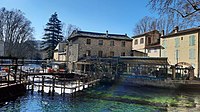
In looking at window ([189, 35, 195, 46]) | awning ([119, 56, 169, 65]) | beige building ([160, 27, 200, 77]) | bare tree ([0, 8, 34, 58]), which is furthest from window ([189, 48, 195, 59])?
bare tree ([0, 8, 34, 58])

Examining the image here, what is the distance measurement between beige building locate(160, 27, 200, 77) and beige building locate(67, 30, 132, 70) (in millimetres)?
8965

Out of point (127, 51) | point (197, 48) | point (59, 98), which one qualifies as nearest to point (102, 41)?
point (127, 51)

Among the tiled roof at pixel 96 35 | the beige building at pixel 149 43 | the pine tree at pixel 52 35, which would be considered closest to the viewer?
the beige building at pixel 149 43

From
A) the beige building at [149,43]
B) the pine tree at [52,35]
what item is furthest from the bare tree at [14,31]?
the beige building at [149,43]

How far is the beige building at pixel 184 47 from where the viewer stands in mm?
32438

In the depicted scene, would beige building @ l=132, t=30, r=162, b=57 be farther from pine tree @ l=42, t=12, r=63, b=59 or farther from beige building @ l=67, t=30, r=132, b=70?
pine tree @ l=42, t=12, r=63, b=59

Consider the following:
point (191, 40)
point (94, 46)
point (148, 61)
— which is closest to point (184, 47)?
point (191, 40)

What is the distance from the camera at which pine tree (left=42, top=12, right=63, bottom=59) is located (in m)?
69.2

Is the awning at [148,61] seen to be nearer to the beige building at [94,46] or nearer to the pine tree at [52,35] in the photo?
the beige building at [94,46]

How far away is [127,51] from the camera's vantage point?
154 ft

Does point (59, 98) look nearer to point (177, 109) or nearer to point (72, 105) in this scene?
point (72, 105)

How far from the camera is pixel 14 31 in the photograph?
56.6m

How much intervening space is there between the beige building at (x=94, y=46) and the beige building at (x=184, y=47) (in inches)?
353

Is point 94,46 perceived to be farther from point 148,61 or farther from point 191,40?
point 191,40
